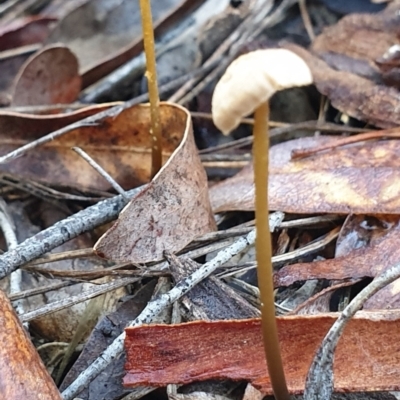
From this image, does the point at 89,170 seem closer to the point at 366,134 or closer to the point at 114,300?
the point at 114,300

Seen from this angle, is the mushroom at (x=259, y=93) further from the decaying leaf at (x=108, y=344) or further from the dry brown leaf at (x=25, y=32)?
the dry brown leaf at (x=25, y=32)

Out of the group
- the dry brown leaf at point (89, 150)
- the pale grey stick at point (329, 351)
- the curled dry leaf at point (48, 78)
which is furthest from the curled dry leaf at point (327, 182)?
the curled dry leaf at point (48, 78)

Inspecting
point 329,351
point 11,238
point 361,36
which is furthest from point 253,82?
point 361,36

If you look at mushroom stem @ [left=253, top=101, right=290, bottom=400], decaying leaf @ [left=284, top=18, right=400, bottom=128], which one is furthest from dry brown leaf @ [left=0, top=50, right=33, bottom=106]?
mushroom stem @ [left=253, top=101, right=290, bottom=400]

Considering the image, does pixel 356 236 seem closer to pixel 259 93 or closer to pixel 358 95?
pixel 358 95

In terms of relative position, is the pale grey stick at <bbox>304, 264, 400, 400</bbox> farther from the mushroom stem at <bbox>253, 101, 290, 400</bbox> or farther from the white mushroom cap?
the white mushroom cap

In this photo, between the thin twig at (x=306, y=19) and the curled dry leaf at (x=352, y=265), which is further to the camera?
the thin twig at (x=306, y=19)
